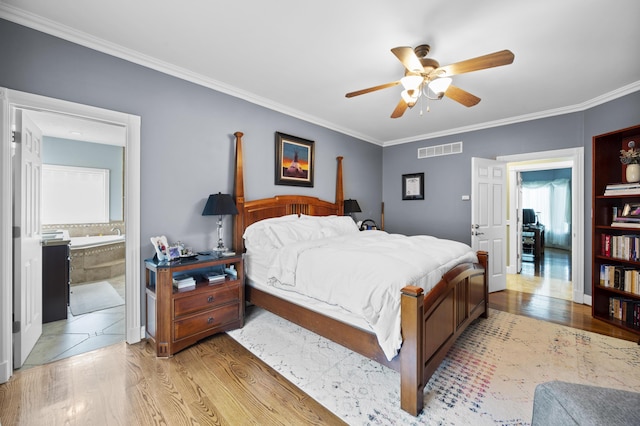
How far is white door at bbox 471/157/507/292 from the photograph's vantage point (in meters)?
4.16

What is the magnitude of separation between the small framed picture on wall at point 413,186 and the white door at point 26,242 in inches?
210

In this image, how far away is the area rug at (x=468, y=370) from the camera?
5.74 feet

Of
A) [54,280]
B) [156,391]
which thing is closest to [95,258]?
[54,280]

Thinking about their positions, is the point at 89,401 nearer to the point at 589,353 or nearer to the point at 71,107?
the point at 71,107

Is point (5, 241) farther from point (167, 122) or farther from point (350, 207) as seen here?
point (350, 207)

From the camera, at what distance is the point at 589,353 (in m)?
2.43

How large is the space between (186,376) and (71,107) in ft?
7.88

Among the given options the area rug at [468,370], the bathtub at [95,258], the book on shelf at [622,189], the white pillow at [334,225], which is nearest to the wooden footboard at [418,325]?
the area rug at [468,370]

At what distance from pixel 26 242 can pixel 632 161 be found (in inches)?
240

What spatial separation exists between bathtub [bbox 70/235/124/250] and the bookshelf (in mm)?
7331

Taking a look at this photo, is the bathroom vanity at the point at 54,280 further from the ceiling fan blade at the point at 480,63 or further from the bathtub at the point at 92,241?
the ceiling fan blade at the point at 480,63

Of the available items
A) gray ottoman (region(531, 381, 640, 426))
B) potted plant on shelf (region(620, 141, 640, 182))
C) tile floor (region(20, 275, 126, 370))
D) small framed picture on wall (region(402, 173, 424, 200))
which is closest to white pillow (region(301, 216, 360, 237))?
small framed picture on wall (region(402, 173, 424, 200))

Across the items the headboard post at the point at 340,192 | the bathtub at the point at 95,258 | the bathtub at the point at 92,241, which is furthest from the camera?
the headboard post at the point at 340,192

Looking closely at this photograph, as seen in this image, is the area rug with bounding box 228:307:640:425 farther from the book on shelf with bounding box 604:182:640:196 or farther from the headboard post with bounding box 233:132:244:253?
the book on shelf with bounding box 604:182:640:196
